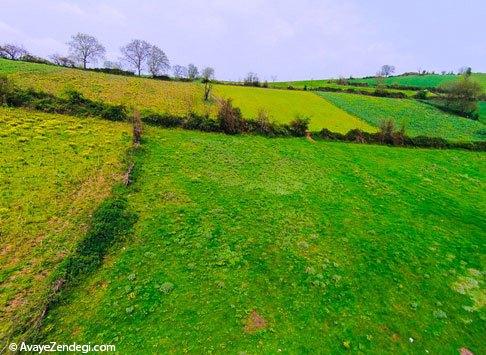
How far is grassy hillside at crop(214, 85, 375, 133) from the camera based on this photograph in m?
48.8

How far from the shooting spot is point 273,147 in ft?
117

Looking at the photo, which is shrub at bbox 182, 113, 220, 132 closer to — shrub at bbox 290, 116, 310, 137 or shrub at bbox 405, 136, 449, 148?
shrub at bbox 290, 116, 310, 137

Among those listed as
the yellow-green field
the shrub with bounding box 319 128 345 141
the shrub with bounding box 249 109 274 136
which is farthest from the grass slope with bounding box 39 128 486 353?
the yellow-green field

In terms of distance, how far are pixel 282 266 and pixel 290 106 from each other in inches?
1747

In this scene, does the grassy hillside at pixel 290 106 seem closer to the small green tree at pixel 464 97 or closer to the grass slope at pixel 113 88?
the grass slope at pixel 113 88

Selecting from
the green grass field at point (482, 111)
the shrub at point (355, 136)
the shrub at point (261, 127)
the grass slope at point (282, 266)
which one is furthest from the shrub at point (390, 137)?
the green grass field at point (482, 111)

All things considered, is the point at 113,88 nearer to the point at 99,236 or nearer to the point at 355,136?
the point at 355,136

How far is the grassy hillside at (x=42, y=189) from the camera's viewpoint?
14375 millimetres

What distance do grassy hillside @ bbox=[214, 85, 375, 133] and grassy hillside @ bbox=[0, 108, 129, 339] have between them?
2288 centimetres

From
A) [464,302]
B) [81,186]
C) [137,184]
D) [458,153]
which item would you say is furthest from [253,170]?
[458,153]

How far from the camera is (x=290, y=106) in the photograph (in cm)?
5747

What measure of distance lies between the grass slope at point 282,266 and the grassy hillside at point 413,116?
25.5 metres

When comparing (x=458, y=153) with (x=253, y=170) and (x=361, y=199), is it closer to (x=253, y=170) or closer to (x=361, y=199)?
(x=361, y=199)

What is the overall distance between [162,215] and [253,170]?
11.1 m
